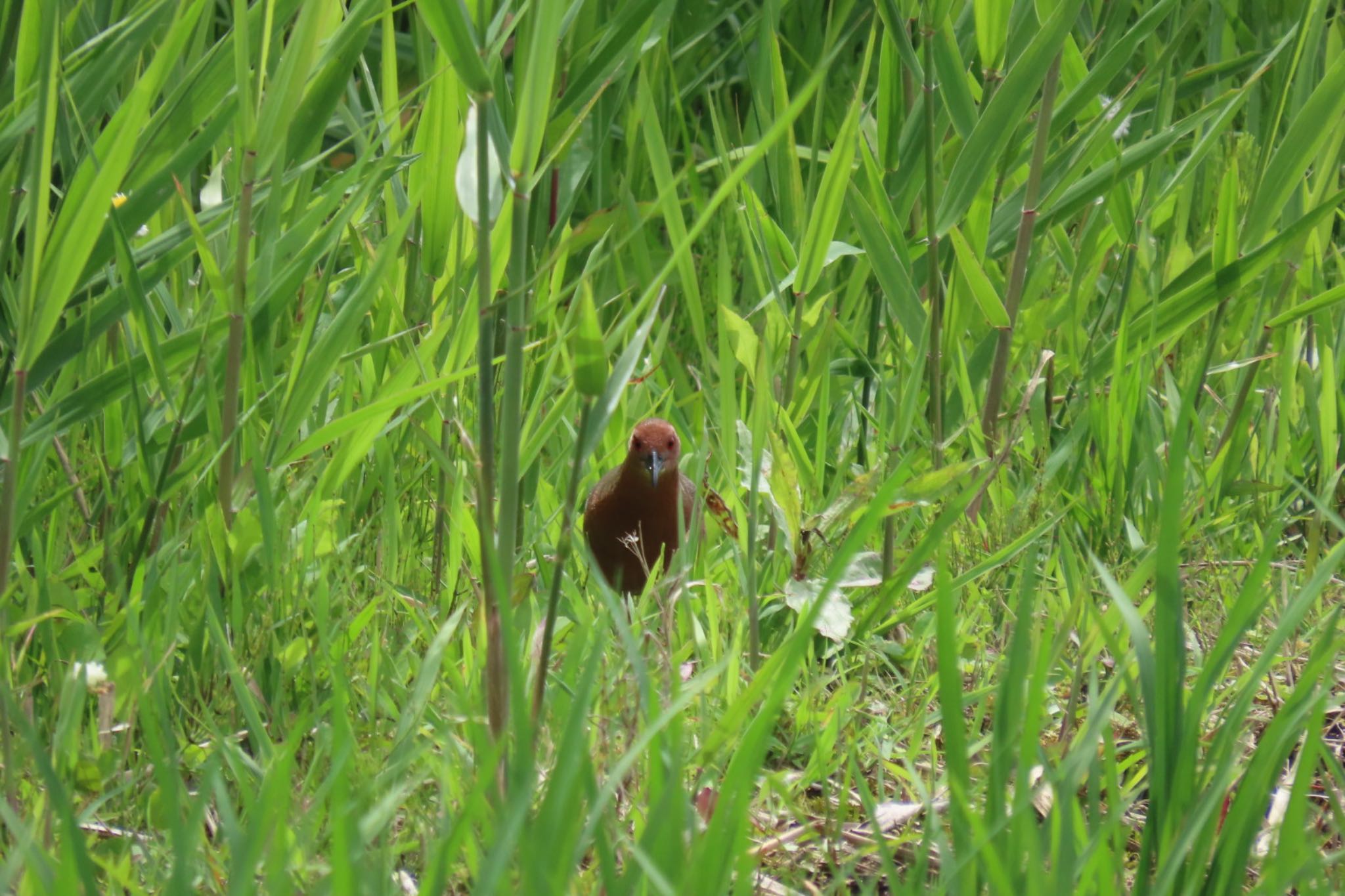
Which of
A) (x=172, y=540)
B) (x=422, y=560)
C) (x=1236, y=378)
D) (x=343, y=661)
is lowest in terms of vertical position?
(x=1236, y=378)

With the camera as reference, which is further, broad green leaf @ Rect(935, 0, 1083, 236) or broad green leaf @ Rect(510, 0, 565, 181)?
broad green leaf @ Rect(935, 0, 1083, 236)

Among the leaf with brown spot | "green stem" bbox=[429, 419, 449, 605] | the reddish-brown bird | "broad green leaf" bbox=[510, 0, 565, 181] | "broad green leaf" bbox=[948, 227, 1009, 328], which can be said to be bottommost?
the reddish-brown bird

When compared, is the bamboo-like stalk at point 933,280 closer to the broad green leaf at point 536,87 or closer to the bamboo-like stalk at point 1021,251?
the bamboo-like stalk at point 1021,251

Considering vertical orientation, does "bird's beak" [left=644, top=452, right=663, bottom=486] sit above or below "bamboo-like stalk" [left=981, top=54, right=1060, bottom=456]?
below

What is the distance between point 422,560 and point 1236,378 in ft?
6.26

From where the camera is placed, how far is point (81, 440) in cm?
285

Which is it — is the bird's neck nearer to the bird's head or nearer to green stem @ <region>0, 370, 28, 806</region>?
the bird's head

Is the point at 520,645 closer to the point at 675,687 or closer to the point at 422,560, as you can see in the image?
the point at 675,687

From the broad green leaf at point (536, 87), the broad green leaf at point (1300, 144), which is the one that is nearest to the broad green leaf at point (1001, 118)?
the broad green leaf at point (1300, 144)

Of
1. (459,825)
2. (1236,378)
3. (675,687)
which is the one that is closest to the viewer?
(459,825)

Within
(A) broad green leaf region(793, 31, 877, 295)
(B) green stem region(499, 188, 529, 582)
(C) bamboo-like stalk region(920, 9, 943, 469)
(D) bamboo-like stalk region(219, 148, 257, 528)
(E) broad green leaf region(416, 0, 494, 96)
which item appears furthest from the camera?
(C) bamboo-like stalk region(920, 9, 943, 469)

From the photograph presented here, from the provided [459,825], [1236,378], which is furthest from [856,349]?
[459,825]

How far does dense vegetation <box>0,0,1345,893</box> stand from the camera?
146 cm

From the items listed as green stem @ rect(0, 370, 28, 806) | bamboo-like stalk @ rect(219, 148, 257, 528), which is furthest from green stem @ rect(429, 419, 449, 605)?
green stem @ rect(0, 370, 28, 806)
